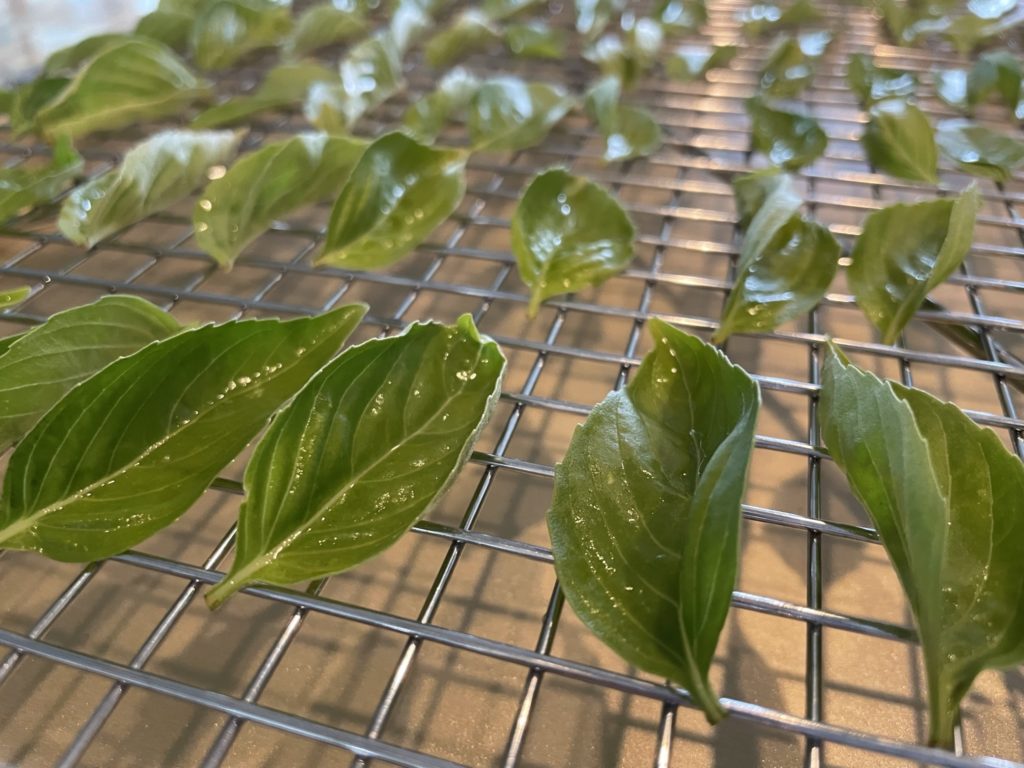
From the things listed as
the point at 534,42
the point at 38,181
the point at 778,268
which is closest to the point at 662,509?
the point at 778,268

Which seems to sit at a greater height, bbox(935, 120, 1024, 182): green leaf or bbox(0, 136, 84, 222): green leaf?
bbox(0, 136, 84, 222): green leaf

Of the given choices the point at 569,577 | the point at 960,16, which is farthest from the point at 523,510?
the point at 960,16

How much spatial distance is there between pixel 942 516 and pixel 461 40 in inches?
25.3

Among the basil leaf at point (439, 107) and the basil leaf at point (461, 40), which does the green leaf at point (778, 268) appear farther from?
the basil leaf at point (461, 40)

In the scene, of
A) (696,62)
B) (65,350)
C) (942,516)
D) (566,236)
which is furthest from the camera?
(696,62)

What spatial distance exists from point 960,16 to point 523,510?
69 centimetres

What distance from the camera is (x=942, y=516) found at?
0.25m

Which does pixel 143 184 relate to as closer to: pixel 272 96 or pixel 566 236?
pixel 272 96

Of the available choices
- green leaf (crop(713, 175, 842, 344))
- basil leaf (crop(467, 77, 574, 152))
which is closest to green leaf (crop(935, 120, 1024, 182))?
green leaf (crop(713, 175, 842, 344))

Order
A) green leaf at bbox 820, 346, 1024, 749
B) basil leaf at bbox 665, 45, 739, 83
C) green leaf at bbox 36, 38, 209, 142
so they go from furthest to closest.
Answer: basil leaf at bbox 665, 45, 739, 83 < green leaf at bbox 36, 38, 209, 142 < green leaf at bbox 820, 346, 1024, 749

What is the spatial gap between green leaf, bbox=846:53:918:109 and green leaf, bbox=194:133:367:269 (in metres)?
0.40

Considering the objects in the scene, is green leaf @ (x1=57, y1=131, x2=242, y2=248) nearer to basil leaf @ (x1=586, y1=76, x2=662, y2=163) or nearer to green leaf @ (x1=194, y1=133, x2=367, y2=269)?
green leaf @ (x1=194, y1=133, x2=367, y2=269)

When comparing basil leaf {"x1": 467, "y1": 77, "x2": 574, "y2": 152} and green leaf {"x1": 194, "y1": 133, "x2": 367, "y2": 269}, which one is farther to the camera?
basil leaf {"x1": 467, "y1": 77, "x2": 574, "y2": 152}

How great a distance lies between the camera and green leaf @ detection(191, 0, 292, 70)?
72 centimetres
